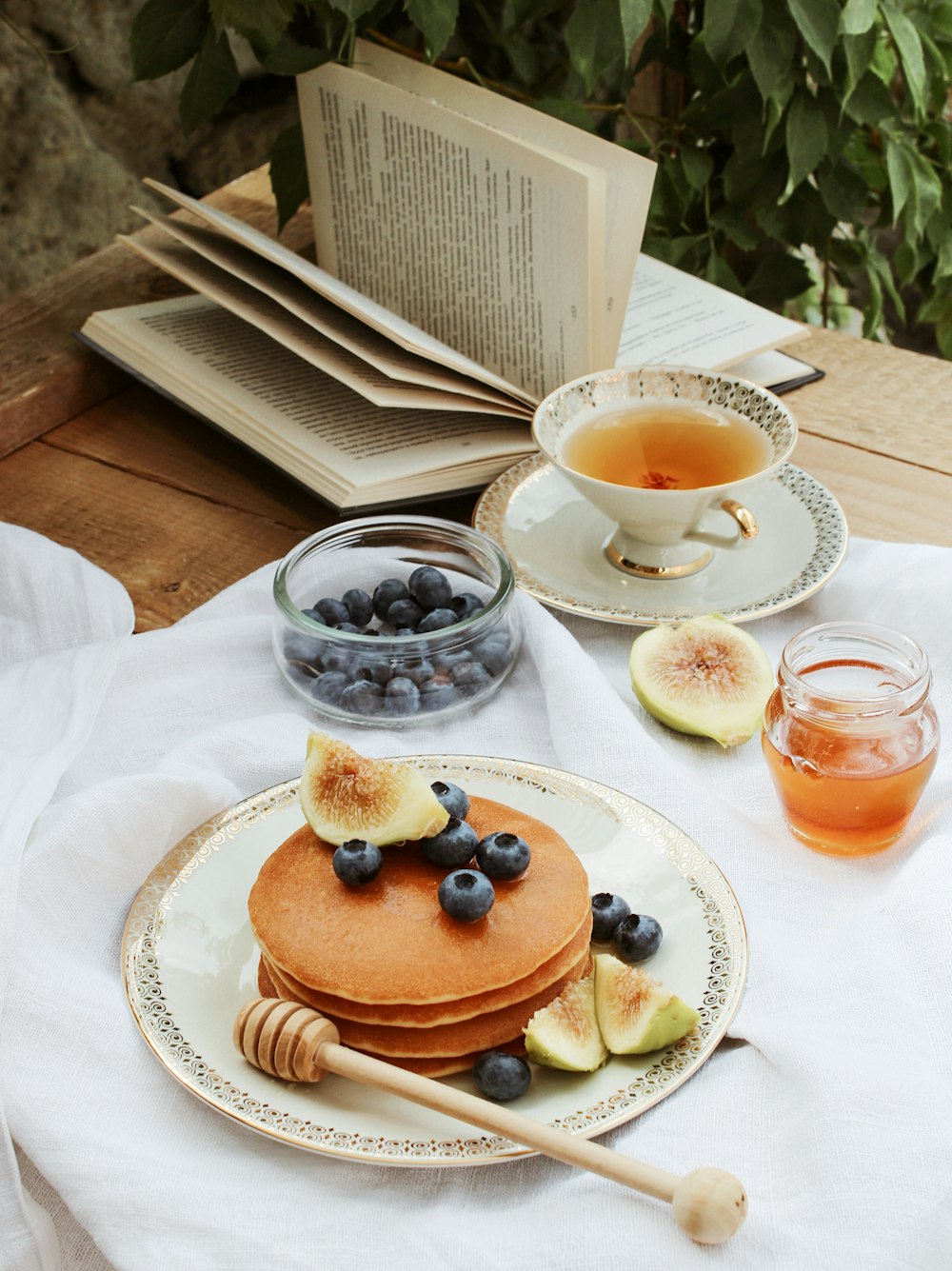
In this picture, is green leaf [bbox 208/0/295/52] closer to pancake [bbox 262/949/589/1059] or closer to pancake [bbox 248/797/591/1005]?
pancake [bbox 248/797/591/1005]

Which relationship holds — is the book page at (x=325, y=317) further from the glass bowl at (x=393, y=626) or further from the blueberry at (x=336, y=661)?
the blueberry at (x=336, y=661)

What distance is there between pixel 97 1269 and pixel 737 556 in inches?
32.3

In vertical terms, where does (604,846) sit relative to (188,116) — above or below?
below

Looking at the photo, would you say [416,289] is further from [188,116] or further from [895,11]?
[895,11]

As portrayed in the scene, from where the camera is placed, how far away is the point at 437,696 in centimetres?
108

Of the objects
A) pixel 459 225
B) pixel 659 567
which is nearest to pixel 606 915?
pixel 659 567

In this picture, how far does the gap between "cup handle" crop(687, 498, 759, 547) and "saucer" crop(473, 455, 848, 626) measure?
→ 0.11 ft

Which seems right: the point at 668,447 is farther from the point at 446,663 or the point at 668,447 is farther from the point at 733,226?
the point at 733,226

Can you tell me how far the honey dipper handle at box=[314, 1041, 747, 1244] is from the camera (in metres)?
0.65

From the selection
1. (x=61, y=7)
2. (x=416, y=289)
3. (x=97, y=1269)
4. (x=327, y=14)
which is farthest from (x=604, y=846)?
(x=61, y=7)

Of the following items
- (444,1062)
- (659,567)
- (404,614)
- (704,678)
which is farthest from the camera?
(659,567)

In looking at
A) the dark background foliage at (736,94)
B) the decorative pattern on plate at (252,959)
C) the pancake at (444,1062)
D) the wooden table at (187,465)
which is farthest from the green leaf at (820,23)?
the pancake at (444,1062)

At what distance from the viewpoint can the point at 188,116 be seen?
5.34ft

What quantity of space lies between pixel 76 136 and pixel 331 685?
162 cm
